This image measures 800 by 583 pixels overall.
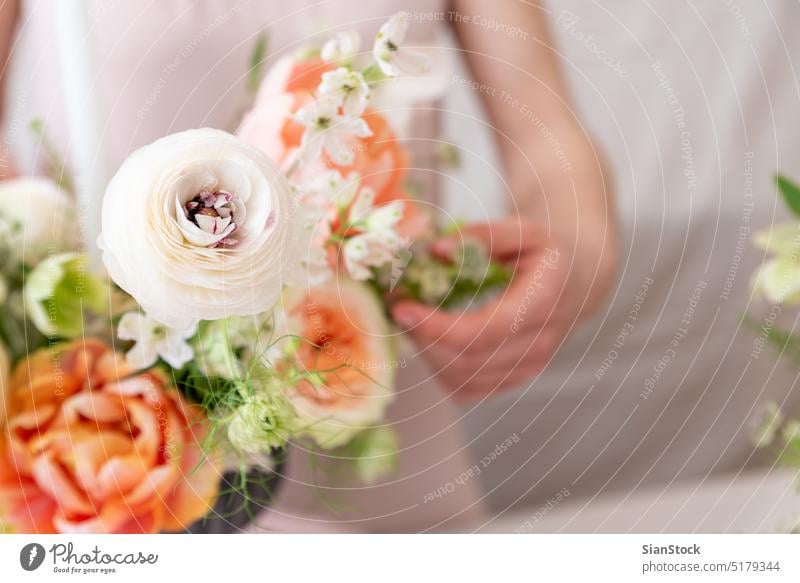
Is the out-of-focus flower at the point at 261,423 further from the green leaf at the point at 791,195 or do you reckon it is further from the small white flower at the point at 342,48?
the green leaf at the point at 791,195

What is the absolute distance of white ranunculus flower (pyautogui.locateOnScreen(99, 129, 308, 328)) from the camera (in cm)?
26

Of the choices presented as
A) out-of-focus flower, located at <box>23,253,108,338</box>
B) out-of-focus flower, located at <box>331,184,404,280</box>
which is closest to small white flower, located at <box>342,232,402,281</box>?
out-of-focus flower, located at <box>331,184,404,280</box>

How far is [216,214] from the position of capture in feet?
0.87

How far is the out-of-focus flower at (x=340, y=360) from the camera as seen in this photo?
11.9 inches

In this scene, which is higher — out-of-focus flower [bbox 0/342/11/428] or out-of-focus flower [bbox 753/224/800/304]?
out-of-focus flower [bbox 753/224/800/304]

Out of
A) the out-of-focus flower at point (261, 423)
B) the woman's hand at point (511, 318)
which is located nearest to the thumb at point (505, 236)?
the woman's hand at point (511, 318)

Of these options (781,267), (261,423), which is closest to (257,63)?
(261,423)

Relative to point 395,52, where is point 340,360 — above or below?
below

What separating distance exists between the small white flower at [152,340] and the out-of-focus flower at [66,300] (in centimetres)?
1

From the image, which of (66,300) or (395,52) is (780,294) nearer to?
(395,52)

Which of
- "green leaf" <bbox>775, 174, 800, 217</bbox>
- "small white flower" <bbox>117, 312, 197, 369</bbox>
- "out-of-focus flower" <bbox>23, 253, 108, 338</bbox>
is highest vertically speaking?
"green leaf" <bbox>775, 174, 800, 217</bbox>

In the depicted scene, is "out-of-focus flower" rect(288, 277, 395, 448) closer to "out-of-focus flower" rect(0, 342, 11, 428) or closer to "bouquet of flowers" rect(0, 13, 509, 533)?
"bouquet of flowers" rect(0, 13, 509, 533)

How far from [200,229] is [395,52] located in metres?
0.12
